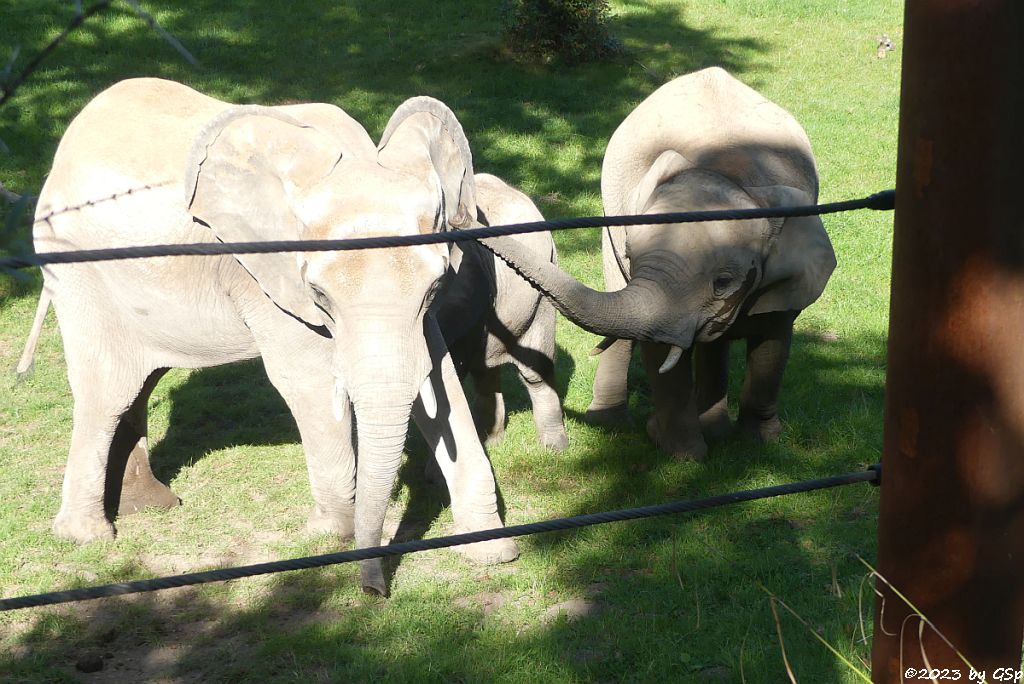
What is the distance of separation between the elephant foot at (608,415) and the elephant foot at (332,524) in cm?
169

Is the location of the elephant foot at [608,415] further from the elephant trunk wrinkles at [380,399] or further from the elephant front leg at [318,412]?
the elephant trunk wrinkles at [380,399]

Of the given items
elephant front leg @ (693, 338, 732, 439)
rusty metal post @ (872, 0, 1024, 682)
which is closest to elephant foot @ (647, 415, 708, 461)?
elephant front leg @ (693, 338, 732, 439)

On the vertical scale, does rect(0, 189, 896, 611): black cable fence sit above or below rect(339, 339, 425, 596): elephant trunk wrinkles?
above

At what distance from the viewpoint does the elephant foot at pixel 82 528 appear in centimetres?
504

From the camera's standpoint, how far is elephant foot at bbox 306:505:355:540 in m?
4.88

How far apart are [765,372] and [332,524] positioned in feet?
7.03

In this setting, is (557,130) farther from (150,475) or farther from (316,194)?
(316,194)

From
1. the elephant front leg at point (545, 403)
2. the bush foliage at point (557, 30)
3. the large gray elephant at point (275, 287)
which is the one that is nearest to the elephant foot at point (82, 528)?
the large gray elephant at point (275, 287)

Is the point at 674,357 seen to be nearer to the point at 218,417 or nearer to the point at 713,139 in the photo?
the point at 713,139

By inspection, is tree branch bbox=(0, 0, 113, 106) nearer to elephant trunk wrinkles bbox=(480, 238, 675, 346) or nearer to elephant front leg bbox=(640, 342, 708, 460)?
elephant trunk wrinkles bbox=(480, 238, 675, 346)

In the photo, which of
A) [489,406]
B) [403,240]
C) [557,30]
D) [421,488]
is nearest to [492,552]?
[421,488]

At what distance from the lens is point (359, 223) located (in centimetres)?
379

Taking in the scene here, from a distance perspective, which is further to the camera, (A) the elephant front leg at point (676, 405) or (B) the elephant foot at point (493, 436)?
(B) the elephant foot at point (493, 436)

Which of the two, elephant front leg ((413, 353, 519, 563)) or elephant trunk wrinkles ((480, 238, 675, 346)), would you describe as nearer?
elephant trunk wrinkles ((480, 238, 675, 346))
